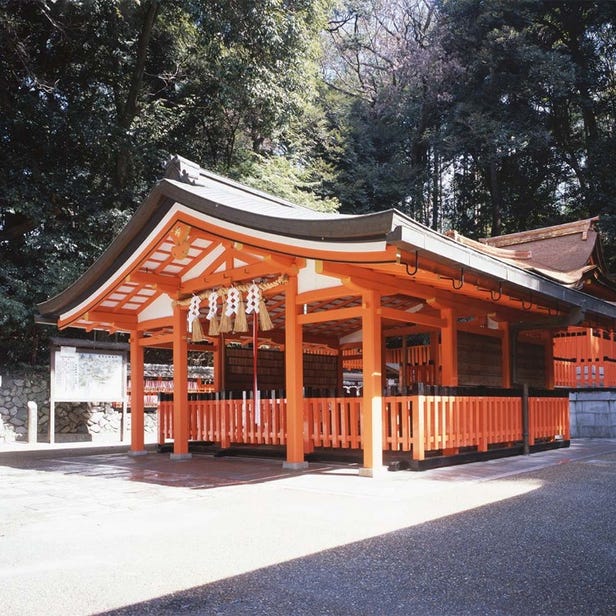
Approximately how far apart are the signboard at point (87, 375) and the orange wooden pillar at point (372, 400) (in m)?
8.47

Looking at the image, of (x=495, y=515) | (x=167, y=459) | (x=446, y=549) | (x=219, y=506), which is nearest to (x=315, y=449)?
(x=167, y=459)

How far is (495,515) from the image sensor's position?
4.74 metres

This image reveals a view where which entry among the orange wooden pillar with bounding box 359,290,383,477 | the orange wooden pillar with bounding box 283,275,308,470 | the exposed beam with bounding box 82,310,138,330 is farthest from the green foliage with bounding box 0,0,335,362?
the orange wooden pillar with bounding box 359,290,383,477

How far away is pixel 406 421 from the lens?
24.1 feet

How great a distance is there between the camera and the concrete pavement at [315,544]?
2977mm

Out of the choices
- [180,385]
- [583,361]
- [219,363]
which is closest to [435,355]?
[583,361]

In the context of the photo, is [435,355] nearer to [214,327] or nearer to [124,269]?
[214,327]

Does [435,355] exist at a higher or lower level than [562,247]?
lower

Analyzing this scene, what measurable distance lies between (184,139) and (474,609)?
60.7 feet

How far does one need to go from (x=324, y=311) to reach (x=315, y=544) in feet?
14.4

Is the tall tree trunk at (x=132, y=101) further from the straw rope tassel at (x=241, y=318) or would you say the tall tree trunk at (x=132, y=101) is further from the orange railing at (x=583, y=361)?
the orange railing at (x=583, y=361)

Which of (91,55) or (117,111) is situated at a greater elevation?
(91,55)

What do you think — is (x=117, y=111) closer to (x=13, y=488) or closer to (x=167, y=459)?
(x=167, y=459)

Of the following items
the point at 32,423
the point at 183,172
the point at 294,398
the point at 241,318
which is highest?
the point at 183,172
